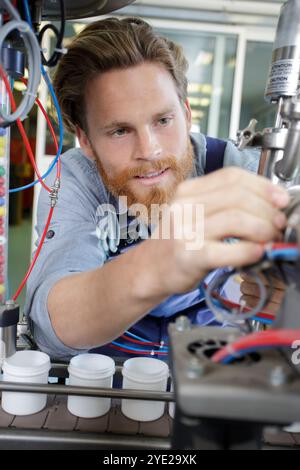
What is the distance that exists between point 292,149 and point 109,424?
1.55 feet

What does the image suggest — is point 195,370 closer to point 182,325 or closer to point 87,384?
point 182,325

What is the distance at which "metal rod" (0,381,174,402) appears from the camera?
2.07 ft

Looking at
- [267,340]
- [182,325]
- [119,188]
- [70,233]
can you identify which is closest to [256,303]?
[182,325]

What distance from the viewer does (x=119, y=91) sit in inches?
42.1

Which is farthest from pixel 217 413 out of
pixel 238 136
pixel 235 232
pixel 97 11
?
pixel 97 11

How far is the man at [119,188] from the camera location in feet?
1.83

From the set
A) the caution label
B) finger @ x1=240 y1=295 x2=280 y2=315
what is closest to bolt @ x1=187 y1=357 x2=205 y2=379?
finger @ x1=240 y1=295 x2=280 y2=315

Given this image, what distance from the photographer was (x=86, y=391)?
637 mm

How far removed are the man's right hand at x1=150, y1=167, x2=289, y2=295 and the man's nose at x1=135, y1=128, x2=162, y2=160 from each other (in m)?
0.61

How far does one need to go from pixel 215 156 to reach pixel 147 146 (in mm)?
337

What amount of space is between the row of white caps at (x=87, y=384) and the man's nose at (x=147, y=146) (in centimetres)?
54

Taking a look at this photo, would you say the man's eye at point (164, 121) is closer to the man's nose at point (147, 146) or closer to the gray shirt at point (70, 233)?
the man's nose at point (147, 146)

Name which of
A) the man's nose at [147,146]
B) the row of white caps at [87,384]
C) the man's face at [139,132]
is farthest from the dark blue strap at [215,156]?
the row of white caps at [87,384]
